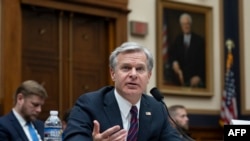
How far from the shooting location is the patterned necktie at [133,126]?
2.92 meters

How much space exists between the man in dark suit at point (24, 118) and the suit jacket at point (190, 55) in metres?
3.58

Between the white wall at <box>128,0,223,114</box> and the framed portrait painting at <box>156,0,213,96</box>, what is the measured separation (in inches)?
3.3

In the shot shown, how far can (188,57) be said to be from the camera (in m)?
8.87

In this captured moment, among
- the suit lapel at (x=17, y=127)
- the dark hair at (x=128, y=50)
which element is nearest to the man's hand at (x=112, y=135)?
the dark hair at (x=128, y=50)

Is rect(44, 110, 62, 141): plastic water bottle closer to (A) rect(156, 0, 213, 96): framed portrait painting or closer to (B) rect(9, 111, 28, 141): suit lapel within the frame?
(B) rect(9, 111, 28, 141): suit lapel

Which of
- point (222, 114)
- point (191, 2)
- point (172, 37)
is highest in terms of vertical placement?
point (191, 2)

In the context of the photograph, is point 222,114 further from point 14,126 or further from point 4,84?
point 14,126

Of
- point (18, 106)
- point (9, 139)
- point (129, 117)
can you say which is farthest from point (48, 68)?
point (129, 117)

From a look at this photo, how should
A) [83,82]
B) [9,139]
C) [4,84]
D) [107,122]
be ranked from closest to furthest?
1. [107,122]
2. [9,139]
3. [4,84]
4. [83,82]

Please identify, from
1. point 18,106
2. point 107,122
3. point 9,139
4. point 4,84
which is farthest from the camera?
point 4,84

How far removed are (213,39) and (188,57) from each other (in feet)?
1.89

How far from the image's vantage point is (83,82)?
7.73 metres

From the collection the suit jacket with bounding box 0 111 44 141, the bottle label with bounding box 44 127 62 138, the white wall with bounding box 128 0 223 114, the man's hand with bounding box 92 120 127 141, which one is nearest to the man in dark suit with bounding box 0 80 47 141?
the suit jacket with bounding box 0 111 44 141

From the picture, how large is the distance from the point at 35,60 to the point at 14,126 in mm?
2317
